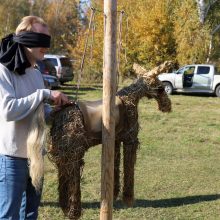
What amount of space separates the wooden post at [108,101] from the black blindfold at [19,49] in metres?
0.42

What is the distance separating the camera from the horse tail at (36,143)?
270 centimetres

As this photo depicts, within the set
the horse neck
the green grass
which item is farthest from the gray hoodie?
the green grass

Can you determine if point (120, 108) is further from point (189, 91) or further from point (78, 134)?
point (189, 91)

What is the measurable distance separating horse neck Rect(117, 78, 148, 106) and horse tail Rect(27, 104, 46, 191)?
3.06 feet

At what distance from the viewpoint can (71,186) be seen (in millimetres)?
3156

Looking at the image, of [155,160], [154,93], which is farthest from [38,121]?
[155,160]

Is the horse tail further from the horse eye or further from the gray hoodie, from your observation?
the horse eye

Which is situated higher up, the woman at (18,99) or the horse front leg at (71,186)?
the woman at (18,99)

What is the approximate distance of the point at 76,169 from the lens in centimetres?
314

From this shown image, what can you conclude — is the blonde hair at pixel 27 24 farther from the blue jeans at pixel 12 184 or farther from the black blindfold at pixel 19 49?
the blue jeans at pixel 12 184

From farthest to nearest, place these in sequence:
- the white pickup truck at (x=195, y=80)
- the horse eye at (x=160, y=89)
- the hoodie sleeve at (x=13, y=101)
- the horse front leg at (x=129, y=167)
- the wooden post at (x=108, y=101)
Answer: the white pickup truck at (x=195, y=80) → the horse eye at (x=160, y=89) → the horse front leg at (x=129, y=167) → the wooden post at (x=108, y=101) → the hoodie sleeve at (x=13, y=101)

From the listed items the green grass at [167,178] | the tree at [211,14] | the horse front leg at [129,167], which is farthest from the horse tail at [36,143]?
the tree at [211,14]

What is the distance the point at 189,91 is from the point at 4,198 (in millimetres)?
17336

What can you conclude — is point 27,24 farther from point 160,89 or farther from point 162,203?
point 162,203
